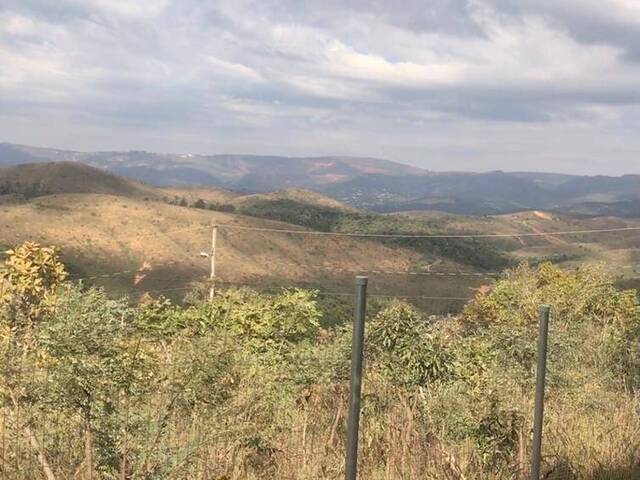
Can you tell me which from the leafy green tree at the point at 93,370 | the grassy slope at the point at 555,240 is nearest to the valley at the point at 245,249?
the grassy slope at the point at 555,240

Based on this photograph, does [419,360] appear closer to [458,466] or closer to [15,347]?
[458,466]

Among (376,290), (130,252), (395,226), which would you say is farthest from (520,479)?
(395,226)

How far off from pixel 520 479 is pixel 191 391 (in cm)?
209

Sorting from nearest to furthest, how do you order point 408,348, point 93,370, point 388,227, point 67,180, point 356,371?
1. point 356,371
2. point 93,370
3. point 408,348
4. point 388,227
5. point 67,180

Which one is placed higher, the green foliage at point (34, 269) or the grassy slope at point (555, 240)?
the green foliage at point (34, 269)

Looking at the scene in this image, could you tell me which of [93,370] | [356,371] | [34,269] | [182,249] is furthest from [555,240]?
[356,371]

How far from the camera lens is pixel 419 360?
7277mm

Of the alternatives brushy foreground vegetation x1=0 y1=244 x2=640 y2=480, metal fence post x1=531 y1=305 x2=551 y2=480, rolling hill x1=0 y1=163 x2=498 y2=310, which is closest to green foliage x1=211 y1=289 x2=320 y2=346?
brushy foreground vegetation x1=0 y1=244 x2=640 y2=480

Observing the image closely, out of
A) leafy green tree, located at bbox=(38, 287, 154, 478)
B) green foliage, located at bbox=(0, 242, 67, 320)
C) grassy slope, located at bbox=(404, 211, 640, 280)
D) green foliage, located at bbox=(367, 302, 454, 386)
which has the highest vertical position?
leafy green tree, located at bbox=(38, 287, 154, 478)

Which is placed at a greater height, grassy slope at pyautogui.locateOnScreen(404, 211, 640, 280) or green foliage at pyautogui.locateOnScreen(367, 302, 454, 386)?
green foliage at pyautogui.locateOnScreen(367, 302, 454, 386)

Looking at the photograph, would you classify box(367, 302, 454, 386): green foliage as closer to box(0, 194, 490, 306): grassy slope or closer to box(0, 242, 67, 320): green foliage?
box(0, 242, 67, 320): green foliage

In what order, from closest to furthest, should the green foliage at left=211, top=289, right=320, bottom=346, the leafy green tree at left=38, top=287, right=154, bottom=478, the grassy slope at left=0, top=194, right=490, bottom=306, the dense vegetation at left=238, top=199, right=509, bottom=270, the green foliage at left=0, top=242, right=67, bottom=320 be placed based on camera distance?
the leafy green tree at left=38, top=287, right=154, bottom=478 < the green foliage at left=0, top=242, right=67, bottom=320 < the green foliage at left=211, top=289, right=320, bottom=346 < the grassy slope at left=0, top=194, right=490, bottom=306 < the dense vegetation at left=238, top=199, right=509, bottom=270

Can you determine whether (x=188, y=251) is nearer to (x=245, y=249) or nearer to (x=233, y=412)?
(x=245, y=249)

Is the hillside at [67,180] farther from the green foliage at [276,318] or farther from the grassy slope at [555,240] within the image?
the green foliage at [276,318]
